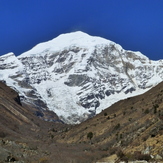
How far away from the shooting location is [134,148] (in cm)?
3847

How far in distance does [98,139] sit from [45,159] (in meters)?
27.5

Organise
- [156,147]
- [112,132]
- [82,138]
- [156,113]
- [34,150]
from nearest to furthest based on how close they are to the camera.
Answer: [156,147], [34,150], [156,113], [112,132], [82,138]

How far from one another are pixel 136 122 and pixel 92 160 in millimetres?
18123

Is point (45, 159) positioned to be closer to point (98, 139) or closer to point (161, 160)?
point (161, 160)

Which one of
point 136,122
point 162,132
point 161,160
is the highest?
point 136,122

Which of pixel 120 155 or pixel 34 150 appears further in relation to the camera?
pixel 34 150

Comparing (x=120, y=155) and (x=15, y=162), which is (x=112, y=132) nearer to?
(x=120, y=155)

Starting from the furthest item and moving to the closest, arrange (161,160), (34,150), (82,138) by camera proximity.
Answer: (82,138) → (34,150) → (161,160)

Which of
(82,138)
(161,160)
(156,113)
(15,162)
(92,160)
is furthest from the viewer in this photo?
(82,138)

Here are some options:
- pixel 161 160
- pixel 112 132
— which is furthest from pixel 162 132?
pixel 112 132

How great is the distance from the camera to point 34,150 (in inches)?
1629

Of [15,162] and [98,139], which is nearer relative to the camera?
[15,162]

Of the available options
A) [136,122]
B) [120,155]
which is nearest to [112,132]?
[136,122]

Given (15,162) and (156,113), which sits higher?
(156,113)
